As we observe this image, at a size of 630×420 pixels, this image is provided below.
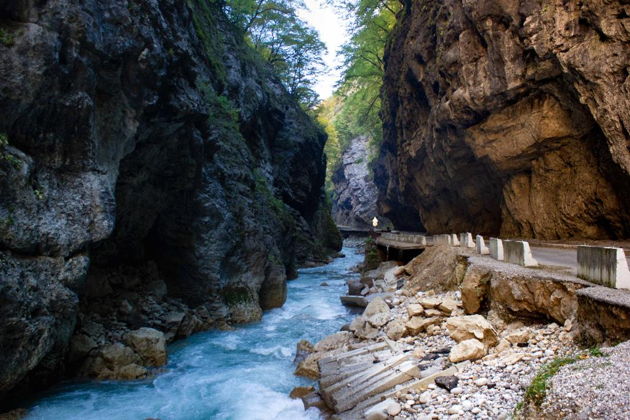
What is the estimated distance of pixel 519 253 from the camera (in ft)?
30.2

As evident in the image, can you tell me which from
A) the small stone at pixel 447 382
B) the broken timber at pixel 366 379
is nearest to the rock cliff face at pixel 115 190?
the broken timber at pixel 366 379

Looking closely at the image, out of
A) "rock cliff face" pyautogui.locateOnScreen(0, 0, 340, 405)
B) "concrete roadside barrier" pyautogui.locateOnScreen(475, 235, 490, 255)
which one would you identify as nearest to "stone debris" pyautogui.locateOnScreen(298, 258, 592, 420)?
"concrete roadside barrier" pyautogui.locateOnScreen(475, 235, 490, 255)

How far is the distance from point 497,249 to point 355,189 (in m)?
62.1

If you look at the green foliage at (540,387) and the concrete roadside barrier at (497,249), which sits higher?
the concrete roadside barrier at (497,249)

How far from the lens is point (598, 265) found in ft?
20.1

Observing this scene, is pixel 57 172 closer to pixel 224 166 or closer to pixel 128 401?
pixel 128 401

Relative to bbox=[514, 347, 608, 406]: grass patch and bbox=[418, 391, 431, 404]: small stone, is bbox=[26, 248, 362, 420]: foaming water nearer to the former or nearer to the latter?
bbox=[418, 391, 431, 404]: small stone

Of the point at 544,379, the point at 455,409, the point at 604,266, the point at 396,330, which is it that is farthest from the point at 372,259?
the point at 544,379

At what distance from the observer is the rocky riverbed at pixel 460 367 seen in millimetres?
3887

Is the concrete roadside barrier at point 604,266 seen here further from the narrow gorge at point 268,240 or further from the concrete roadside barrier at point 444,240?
the concrete roadside barrier at point 444,240

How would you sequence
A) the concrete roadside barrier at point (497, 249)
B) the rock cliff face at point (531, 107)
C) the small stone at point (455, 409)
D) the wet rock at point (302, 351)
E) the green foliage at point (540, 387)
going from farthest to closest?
the rock cliff face at point (531, 107) < the concrete roadside barrier at point (497, 249) < the wet rock at point (302, 351) < the small stone at point (455, 409) < the green foliage at point (540, 387)

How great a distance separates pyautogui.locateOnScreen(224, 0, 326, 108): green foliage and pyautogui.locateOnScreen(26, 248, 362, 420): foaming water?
2303 centimetres

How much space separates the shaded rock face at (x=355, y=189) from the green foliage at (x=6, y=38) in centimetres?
6112

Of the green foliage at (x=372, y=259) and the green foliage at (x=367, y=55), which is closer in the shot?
the green foliage at (x=372, y=259)
